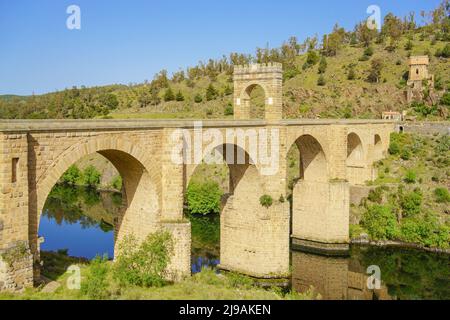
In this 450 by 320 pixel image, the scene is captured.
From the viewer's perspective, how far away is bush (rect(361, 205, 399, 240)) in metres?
30.1

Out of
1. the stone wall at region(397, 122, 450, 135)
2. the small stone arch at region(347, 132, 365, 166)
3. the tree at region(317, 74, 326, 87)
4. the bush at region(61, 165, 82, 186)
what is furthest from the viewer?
the tree at region(317, 74, 326, 87)

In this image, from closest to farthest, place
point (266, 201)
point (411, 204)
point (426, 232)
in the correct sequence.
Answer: point (266, 201) → point (426, 232) → point (411, 204)

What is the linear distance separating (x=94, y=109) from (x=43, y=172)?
55.5 meters

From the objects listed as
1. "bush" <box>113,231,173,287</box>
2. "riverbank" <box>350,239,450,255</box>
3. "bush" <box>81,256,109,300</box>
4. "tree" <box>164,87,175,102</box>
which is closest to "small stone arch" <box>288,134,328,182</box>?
"riverbank" <box>350,239,450,255</box>

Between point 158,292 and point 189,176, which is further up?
point 189,176

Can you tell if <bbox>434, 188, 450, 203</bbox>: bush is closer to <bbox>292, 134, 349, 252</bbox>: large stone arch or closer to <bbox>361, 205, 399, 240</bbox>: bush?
<bbox>361, 205, 399, 240</bbox>: bush

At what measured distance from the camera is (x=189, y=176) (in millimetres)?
18531

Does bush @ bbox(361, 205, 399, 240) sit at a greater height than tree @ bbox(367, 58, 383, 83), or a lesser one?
lesser

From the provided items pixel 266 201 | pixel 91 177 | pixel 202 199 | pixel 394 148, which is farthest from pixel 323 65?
pixel 266 201

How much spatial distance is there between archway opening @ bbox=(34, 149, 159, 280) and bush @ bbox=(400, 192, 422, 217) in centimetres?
1706

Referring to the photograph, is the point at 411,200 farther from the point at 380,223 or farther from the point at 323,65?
the point at 323,65

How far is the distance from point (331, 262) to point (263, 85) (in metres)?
10.3

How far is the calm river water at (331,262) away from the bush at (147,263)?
401 centimetres

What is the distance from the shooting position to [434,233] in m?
29.1
